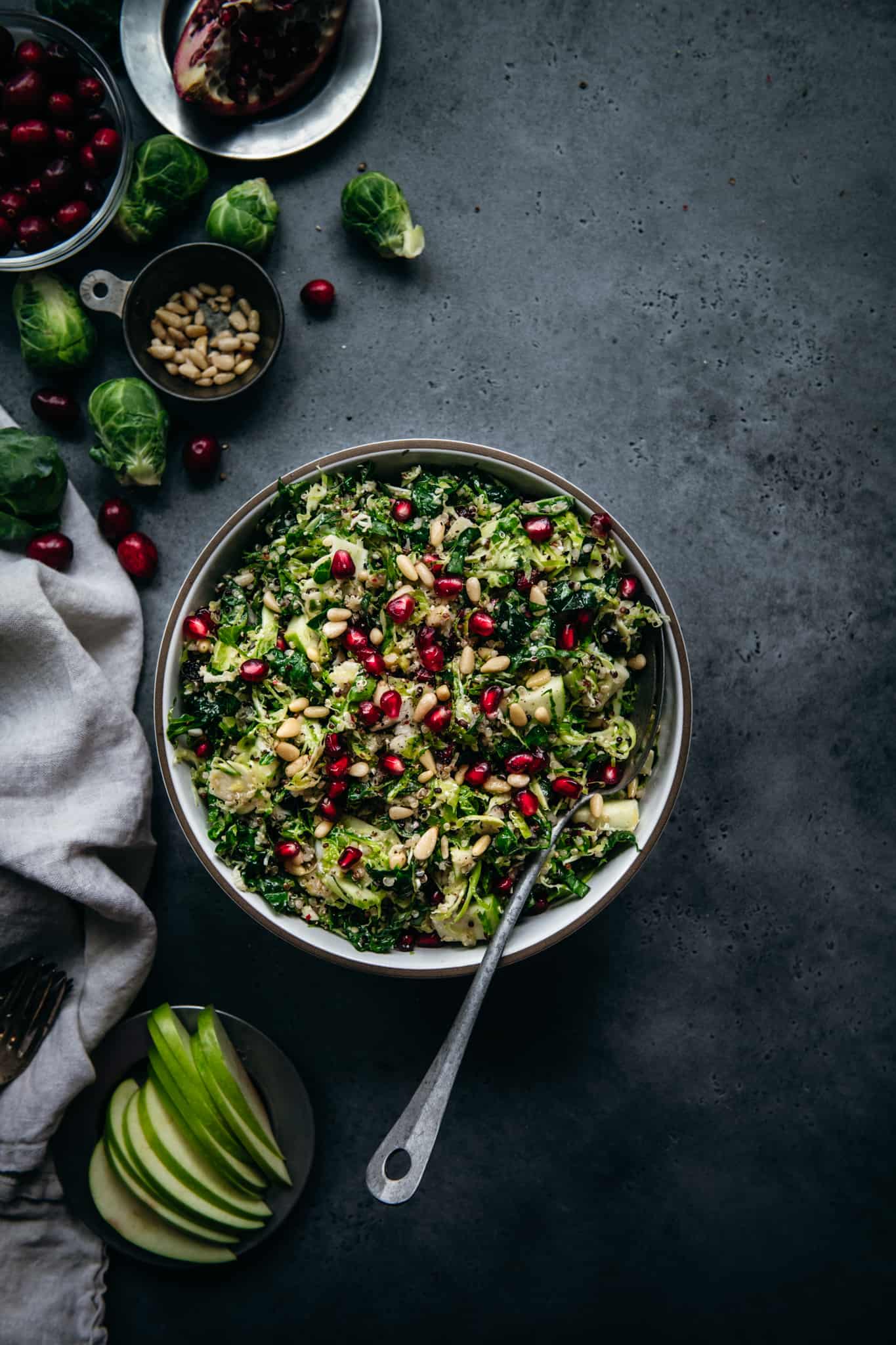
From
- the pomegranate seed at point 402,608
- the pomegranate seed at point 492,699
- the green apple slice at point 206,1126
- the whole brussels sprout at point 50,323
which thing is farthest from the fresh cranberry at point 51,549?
the green apple slice at point 206,1126

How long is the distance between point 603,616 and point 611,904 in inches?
57.8

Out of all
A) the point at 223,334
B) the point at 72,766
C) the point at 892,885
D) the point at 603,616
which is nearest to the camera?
the point at 603,616

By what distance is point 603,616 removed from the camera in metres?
3.24

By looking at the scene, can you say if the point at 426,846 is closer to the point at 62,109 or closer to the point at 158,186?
the point at 158,186

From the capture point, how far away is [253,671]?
3.17 m

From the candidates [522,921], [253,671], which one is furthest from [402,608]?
[522,921]

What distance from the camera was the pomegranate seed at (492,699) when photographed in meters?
3.10

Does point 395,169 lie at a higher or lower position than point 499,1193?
higher

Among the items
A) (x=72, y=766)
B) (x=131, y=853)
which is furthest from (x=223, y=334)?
(x=131, y=853)

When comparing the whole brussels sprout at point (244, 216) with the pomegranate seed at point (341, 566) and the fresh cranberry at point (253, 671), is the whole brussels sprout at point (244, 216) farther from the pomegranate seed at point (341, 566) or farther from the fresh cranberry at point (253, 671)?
the fresh cranberry at point (253, 671)

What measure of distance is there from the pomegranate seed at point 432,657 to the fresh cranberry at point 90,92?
106 inches

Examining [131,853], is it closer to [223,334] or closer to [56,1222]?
[56,1222]

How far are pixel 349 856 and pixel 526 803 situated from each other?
632mm

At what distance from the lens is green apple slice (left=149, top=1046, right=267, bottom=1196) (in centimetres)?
355
